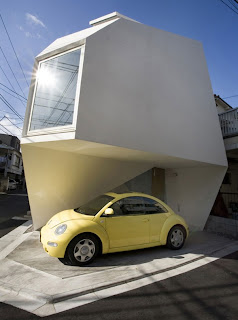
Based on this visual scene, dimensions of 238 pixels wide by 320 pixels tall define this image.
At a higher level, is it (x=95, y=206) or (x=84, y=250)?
(x=95, y=206)

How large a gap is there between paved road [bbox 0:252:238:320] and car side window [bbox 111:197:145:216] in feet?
4.84

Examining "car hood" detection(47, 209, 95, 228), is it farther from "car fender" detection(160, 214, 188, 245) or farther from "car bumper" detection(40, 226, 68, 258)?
"car fender" detection(160, 214, 188, 245)

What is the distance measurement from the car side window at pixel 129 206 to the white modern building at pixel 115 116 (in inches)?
51.2

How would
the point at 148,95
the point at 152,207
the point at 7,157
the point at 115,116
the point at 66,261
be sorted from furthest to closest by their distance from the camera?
the point at 7,157
the point at 148,95
the point at 115,116
the point at 152,207
the point at 66,261

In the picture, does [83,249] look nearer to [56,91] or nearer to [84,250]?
[84,250]

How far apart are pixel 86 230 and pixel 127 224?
0.91 m

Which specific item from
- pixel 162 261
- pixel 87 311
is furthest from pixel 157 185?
pixel 87 311

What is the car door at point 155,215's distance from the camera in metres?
4.41

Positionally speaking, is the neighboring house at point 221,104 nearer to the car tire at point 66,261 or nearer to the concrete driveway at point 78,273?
the concrete driveway at point 78,273

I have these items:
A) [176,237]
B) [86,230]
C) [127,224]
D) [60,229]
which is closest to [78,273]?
[86,230]

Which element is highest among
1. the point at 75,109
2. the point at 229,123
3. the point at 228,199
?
the point at 229,123

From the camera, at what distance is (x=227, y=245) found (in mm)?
5250

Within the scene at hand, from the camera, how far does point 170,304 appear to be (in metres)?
2.57

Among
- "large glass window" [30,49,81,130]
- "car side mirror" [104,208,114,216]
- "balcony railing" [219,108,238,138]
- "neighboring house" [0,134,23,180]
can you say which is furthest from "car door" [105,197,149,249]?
"neighboring house" [0,134,23,180]
